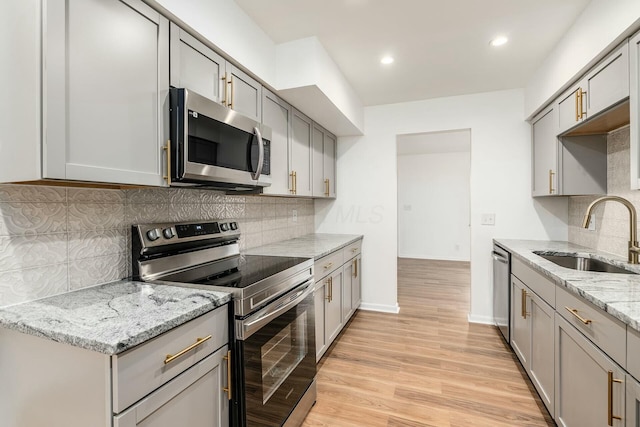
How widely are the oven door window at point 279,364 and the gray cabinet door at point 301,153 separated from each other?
110 cm

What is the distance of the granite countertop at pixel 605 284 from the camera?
3.49 feet

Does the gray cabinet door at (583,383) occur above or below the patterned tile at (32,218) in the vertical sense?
below

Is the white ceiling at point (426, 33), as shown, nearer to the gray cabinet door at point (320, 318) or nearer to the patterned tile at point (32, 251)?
the patterned tile at point (32, 251)

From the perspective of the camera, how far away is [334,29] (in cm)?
210

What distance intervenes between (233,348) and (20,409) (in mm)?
687

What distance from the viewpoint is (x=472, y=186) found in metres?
3.27

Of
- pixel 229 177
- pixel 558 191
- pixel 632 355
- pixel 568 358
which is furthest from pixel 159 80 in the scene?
pixel 558 191

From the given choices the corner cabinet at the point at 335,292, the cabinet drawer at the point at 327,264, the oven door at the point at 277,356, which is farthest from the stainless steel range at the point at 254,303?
the corner cabinet at the point at 335,292

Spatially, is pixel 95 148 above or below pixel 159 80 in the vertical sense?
below

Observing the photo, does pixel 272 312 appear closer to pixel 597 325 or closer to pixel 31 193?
pixel 31 193

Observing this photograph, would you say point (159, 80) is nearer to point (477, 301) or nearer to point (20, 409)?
point (20, 409)

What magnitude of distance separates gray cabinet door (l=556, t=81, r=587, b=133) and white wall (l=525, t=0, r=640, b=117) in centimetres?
7

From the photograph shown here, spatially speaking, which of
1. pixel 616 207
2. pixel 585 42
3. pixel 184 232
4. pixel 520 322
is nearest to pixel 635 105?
pixel 585 42

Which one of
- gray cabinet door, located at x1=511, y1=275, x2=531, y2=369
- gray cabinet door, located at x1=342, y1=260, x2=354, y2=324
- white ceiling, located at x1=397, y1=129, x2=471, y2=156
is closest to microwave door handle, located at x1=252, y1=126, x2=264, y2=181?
gray cabinet door, located at x1=342, y1=260, x2=354, y2=324
